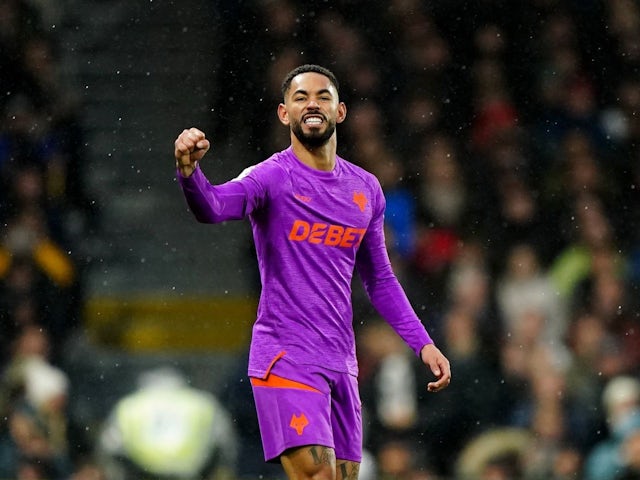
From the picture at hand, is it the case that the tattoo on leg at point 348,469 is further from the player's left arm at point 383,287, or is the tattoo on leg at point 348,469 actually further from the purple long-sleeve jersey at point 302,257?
the player's left arm at point 383,287

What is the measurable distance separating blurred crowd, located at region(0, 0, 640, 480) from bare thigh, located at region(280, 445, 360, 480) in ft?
12.0

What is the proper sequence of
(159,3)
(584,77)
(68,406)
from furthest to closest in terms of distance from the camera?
(159,3), (584,77), (68,406)

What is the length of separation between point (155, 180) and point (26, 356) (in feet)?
5.57

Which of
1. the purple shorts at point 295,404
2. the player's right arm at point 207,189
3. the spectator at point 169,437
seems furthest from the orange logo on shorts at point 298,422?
the spectator at point 169,437

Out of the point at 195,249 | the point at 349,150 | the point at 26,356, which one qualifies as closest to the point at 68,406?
the point at 26,356

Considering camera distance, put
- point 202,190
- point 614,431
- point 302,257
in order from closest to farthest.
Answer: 1. point 202,190
2. point 302,257
3. point 614,431

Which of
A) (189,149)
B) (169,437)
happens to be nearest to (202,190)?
(189,149)

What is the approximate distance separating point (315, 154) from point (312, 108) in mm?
171

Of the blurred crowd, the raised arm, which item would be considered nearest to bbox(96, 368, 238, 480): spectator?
the blurred crowd

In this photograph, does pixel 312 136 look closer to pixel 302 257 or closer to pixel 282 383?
pixel 302 257

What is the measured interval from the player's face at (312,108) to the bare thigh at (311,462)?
3.28 ft

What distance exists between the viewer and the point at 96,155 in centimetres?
1025

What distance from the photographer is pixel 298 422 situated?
470 cm

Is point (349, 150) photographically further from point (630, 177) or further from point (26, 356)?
point (26, 356)
